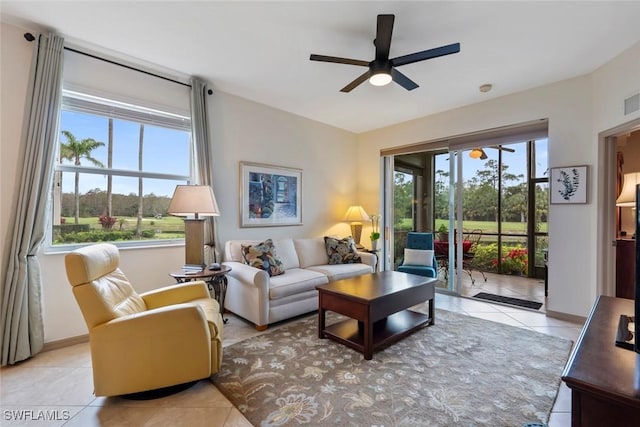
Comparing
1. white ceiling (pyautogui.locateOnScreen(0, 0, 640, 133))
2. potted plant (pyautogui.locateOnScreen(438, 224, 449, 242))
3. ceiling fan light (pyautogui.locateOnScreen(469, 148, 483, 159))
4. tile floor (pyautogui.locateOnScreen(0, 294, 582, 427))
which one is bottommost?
tile floor (pyautogui.locateOnScreen(0, 294, 582, 427))

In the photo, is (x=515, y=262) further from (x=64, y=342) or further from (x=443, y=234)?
(x=64, y=342)

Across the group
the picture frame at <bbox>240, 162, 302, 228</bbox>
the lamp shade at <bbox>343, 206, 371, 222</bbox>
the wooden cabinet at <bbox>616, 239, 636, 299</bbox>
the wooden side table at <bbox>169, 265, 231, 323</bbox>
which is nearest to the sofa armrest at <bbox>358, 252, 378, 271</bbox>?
the lamp shade at <bbox>343, 206, 371, 222</bbox>

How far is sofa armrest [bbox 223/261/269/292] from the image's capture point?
3008mm

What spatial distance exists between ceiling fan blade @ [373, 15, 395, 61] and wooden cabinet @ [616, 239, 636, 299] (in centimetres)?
358

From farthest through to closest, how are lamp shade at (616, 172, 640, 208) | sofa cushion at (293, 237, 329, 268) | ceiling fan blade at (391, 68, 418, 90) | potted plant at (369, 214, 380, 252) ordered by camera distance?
potted plant at (369, 214, 380, 252) → sofa cushion at (293, 237, 329, 268) → lamp shade at (616, 172, 640, 208) → ceiling fan blade at (391, 68, 418, 90)

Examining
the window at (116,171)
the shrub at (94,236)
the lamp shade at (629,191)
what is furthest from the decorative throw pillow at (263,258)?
the lamp shade at (629,191)

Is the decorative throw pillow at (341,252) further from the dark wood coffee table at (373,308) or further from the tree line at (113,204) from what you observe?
the tree line at (113,204)

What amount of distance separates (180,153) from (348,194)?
3076 mm

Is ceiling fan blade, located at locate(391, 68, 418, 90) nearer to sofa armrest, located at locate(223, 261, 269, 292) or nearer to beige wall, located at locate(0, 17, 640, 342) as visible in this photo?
beige wall, located at locate(0, 17, 640, 342)

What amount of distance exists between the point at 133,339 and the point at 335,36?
2.88m

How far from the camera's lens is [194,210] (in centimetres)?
284

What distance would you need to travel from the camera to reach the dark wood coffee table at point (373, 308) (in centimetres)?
248

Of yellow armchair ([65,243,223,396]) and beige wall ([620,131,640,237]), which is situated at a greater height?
beige wall ([620,131,640,237])

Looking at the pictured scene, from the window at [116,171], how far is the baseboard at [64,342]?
91 cm
